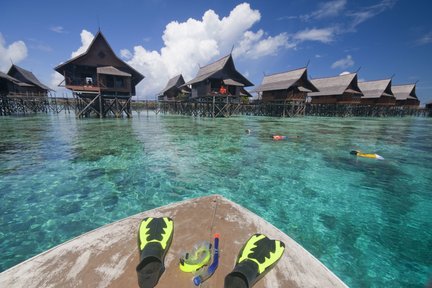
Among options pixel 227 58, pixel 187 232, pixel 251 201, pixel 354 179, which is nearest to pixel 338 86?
pixel 227 58

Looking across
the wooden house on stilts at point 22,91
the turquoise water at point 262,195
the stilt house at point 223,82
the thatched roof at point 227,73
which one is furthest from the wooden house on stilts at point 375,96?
the wooden house on stilts at point 22,91

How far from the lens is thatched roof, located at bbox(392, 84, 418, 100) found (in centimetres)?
4328

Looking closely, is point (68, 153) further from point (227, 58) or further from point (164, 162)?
point (227, 58)

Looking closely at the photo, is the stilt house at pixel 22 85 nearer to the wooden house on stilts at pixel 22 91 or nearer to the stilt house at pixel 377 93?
the wooden house on stilts at pixel 22 91

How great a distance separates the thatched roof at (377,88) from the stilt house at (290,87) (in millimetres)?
16133

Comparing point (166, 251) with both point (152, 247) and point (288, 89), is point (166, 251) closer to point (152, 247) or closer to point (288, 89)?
point (152, 247)

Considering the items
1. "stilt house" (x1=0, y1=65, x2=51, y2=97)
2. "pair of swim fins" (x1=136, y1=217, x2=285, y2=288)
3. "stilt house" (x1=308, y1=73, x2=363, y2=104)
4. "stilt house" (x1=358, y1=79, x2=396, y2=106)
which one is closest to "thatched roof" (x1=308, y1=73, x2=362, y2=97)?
"stilt house" (x1=308, y1=73, x2=363, y2=104)

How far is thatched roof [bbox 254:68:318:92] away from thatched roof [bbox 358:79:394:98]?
16.2 m

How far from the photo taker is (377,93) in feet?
117

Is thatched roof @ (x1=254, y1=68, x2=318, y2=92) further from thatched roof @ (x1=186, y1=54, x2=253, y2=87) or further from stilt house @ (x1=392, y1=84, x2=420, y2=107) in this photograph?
stilt house @ (x1=392, y1=84, x2=420, y2=107)

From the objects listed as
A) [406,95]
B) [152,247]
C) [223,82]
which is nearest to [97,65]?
[223,82]

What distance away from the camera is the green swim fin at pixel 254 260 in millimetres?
1374

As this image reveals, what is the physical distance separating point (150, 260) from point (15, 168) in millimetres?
5899

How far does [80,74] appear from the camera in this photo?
19.4 metres
